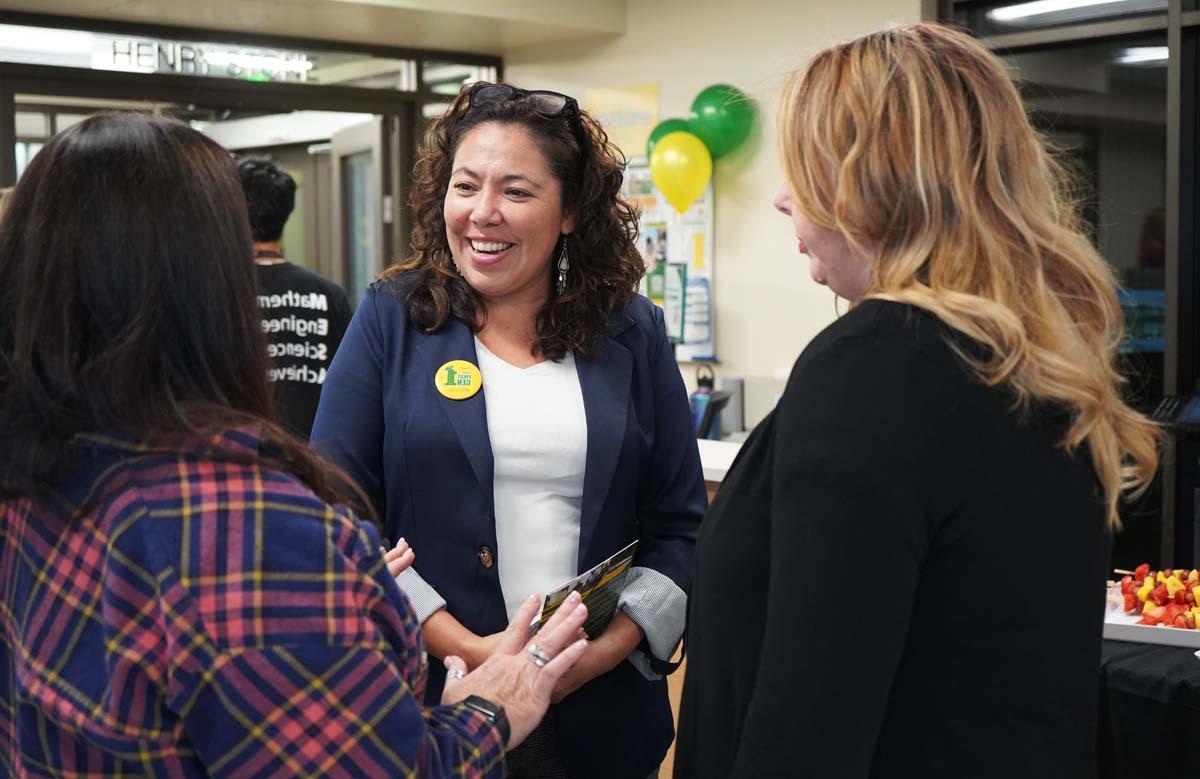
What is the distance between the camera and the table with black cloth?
6.53ft

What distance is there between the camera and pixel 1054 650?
1.10 m

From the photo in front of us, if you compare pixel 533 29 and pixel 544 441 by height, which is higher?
pixel 533 29

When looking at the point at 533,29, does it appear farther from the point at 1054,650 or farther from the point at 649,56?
the point at 1054,650

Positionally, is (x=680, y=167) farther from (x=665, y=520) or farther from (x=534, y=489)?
(x=534, y=489)

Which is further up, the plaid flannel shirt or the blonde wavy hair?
the blonde wavy hair

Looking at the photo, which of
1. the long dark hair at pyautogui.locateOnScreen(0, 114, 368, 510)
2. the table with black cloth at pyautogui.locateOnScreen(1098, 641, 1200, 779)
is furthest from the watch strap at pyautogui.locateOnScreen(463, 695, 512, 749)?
the table with black cloth at pyautogui.locateOnScreen(1098, 641, 1200, 779)

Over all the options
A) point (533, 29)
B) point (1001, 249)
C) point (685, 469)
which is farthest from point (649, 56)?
point (1001, 249)

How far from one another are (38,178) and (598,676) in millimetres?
1011

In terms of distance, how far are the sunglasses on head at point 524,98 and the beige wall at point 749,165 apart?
11.8ft

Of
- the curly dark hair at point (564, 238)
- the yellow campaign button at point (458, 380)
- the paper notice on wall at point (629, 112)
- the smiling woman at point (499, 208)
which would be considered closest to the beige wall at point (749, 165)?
the paper notice on wall at point (629, 112)

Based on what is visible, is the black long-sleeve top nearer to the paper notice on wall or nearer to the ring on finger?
the ring on finger

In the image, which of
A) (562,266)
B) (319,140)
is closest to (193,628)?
(562,266)

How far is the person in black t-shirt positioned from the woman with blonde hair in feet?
9.63

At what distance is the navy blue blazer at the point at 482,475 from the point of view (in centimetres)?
167
